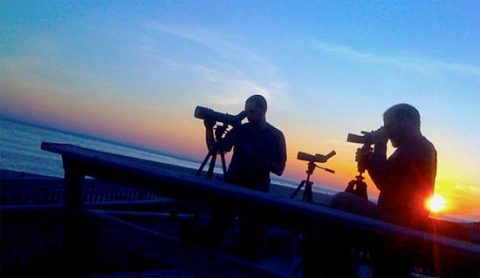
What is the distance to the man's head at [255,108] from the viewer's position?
3867mm

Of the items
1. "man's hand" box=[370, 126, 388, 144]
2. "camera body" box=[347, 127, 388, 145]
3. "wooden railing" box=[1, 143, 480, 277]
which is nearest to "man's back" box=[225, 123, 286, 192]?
"camera body" box=[347, 127, 388, 145]

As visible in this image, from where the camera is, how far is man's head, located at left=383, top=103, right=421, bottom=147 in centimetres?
274

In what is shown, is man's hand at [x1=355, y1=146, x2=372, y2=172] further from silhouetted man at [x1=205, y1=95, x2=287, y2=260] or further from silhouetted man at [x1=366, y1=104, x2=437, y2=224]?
silhouetted man at [x1=205, y1=95, x2=287, y2=260]

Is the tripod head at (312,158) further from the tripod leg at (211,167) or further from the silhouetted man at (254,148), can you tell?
the tripod leg at (211,167)

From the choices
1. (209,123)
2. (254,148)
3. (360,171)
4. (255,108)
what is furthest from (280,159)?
(360,171)

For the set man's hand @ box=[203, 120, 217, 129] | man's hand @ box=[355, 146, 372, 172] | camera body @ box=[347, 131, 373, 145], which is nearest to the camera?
man's hand @ box=[355, 146, 372, 172]

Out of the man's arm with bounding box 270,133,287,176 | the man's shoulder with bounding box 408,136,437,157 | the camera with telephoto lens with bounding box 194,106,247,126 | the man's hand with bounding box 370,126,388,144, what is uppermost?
the camera with telephoto lens with bounding box 194,106,247,126

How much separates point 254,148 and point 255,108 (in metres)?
0.37

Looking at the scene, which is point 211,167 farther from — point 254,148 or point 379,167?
point 379,167

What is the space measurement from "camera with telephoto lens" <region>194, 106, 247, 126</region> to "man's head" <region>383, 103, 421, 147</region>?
4.45 ft

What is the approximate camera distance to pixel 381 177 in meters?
2.71

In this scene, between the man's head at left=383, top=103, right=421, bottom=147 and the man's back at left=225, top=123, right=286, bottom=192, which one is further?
the man's back at left=225, top=123, right=286, bottom=192

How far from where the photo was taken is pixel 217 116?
365 centimetres

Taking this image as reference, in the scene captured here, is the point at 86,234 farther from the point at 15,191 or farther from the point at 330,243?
the point at 330,243
